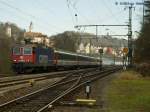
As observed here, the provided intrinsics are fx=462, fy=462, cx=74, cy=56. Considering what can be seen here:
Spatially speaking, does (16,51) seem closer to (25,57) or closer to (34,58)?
(25,57)

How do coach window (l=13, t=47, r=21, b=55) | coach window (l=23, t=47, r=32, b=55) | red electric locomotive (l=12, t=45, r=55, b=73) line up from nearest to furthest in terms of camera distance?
red electric locomotive (l=12, t=45, r=55, b=73)
coach window (l=23, t=47, r=32, b=55)
coach window (l=13, t=47, r=21, b=55)

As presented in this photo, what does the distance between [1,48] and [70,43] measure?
6615cm

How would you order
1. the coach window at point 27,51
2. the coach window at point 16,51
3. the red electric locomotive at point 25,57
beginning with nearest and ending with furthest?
the red electric locomotive at point 25,57
the coach window at point 27,51
the coach window at point 16,51

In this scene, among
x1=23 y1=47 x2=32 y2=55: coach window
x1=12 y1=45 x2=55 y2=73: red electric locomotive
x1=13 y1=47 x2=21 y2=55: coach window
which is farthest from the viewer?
x1=13 y1=47 x2=21 y2=55: coach window

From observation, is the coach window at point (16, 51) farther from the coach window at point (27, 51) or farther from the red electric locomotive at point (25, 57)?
the coach window at point (27, 51)

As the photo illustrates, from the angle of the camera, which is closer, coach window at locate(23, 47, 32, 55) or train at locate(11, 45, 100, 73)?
train at locate(11, 45, 100, 73)

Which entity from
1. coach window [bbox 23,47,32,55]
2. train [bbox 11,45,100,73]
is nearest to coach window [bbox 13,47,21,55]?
train [bbox 11,45,100,73]

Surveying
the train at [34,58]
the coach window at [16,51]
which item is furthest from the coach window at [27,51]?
the coach window at [16,51]

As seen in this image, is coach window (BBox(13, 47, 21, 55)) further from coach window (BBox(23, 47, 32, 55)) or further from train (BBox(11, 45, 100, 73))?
coach window (BBox(23, 47, 32, 55))

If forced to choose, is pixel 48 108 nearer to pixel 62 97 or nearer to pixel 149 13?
pixel 62 97

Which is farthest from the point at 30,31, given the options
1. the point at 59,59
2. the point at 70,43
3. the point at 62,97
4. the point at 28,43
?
the point at 62,97

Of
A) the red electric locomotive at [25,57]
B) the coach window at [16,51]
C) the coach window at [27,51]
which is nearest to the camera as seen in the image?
the red electric locomotive at [25,57]

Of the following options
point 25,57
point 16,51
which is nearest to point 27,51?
point 25,57

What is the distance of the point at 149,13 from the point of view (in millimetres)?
61156
